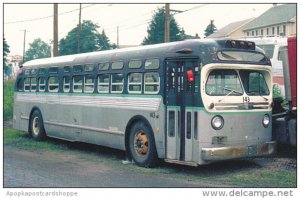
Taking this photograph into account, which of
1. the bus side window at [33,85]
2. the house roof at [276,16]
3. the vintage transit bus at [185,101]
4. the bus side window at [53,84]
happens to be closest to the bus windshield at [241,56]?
the vintage transit bus at [185,101]

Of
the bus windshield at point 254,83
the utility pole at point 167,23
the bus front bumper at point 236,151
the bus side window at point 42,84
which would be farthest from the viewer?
the utility pole at point 167,23

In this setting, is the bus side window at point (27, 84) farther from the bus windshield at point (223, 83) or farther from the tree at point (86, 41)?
the tree at point (86, 41)

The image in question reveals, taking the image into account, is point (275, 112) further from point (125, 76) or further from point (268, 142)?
point (125, 76)

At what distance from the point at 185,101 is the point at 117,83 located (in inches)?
92.1

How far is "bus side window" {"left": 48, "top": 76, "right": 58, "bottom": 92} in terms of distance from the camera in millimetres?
13891

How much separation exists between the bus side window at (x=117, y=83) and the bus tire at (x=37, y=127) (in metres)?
4.41

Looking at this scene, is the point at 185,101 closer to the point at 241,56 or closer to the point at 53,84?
the point at 241,56

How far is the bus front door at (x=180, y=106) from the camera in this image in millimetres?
9156

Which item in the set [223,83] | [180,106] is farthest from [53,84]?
[223,83]

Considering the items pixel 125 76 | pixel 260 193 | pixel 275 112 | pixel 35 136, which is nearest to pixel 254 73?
pixel 275 112

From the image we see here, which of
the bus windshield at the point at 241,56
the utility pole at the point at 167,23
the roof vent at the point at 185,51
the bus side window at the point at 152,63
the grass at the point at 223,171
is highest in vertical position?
the utility pole at the point at 167,23

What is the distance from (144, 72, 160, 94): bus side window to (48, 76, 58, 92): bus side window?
14.7ft

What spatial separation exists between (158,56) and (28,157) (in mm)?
4326

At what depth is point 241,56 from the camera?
961 cm
